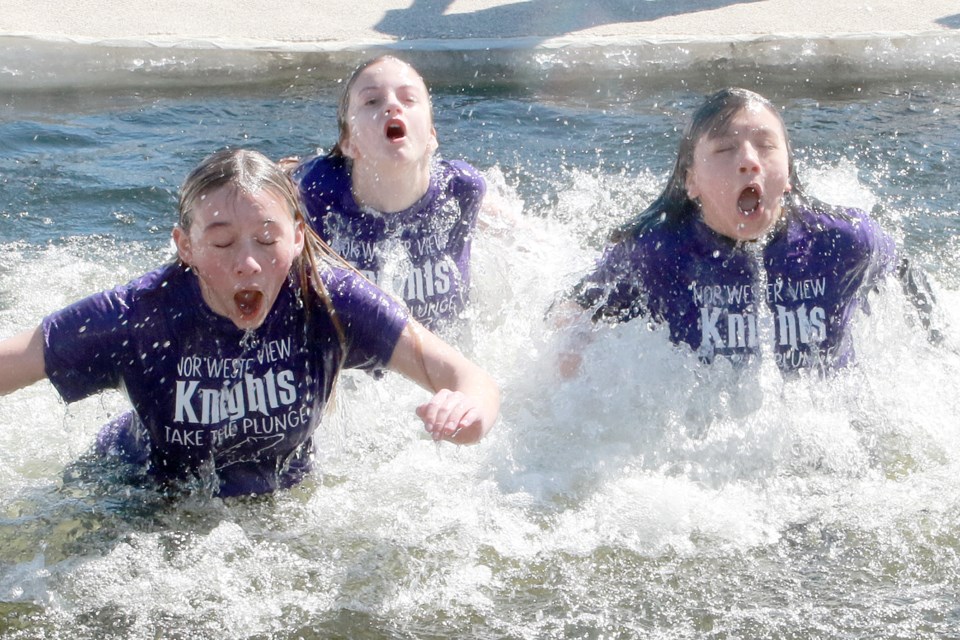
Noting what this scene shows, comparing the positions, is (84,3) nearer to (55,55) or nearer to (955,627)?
(55,55)

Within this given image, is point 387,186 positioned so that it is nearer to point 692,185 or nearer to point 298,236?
point 692,185

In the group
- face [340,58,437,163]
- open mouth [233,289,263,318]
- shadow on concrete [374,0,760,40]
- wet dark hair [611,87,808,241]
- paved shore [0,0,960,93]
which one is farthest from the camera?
shadow on concrete [374,0,760,40]

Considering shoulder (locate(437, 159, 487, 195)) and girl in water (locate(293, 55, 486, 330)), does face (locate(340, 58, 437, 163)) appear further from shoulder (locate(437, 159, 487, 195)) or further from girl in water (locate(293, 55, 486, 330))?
shoulder (locate(437, 159, 487, 195))

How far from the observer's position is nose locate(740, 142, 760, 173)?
389 centimetres

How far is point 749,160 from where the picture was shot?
12.8 feet

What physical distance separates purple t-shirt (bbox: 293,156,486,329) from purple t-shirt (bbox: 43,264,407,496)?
45.3 inches

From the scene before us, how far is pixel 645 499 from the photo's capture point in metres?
3.99

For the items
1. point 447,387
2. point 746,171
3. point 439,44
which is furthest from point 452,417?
point 439,44

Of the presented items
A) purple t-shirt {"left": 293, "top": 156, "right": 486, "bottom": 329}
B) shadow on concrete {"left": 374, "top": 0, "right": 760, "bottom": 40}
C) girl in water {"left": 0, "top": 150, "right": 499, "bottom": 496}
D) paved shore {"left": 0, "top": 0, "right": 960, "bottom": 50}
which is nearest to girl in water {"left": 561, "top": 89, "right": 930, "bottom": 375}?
purple t-shirt {"left": 293, "top": 156, "right": 486, "bottom": 329}

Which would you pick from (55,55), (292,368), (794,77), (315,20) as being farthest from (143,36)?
(292,368)

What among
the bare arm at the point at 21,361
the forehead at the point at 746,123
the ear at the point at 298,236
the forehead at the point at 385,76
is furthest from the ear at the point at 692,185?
the bare arm at the point at 21,361

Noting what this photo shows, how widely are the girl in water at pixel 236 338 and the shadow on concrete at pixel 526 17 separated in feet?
16.7

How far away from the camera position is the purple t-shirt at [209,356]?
3.33m

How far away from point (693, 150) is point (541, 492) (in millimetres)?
1128
